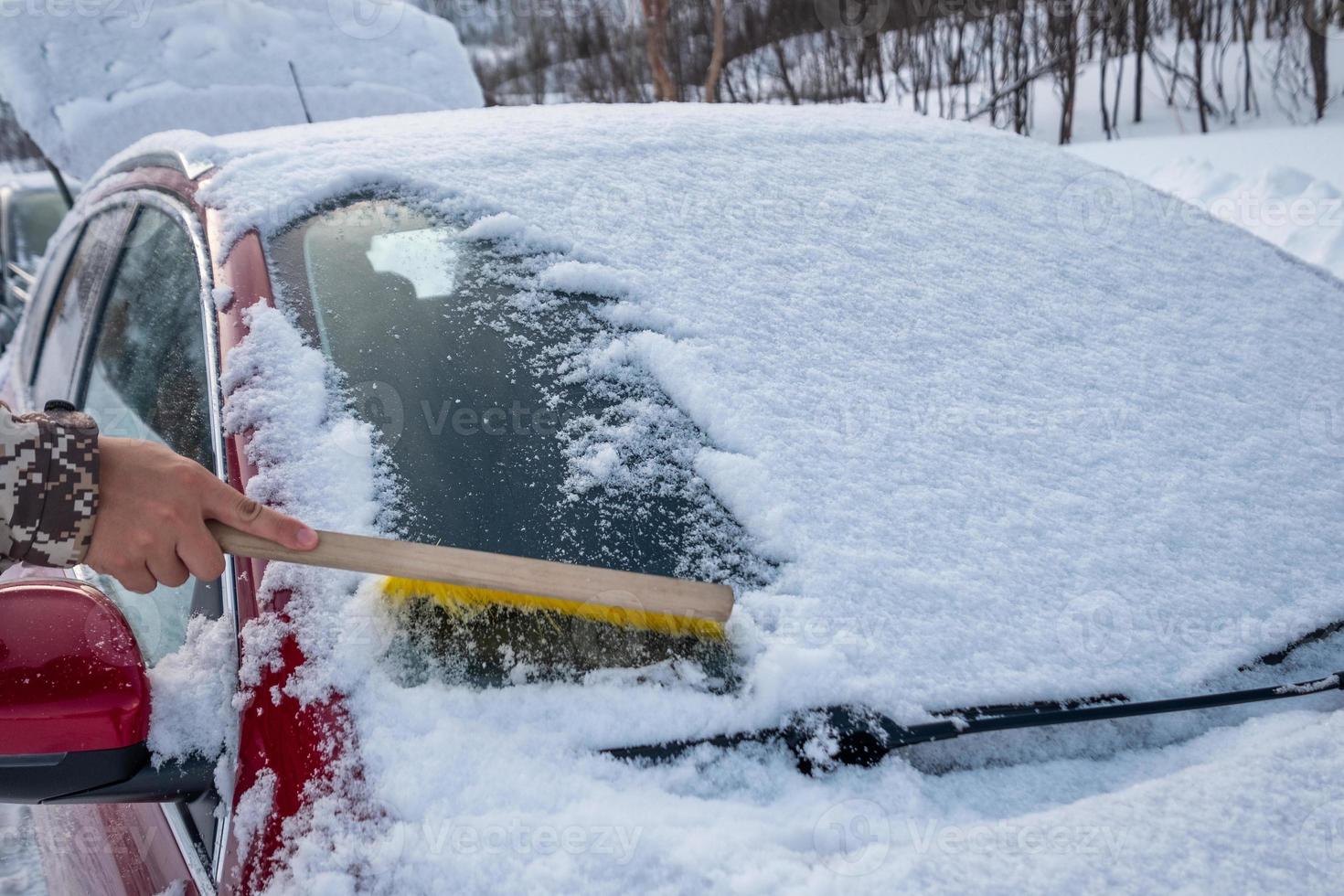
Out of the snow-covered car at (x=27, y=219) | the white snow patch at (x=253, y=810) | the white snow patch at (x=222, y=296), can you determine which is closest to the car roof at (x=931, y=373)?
the white snow patch at (x=222, y=296)

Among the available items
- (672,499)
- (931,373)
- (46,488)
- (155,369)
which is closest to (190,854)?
(46,488)

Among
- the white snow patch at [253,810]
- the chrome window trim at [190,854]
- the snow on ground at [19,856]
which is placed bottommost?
the snow on ground at [19,856]

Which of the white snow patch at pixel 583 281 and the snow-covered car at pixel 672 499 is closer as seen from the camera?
the snow-covered car at pixel 672 499

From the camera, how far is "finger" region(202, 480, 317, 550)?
37.8 inches

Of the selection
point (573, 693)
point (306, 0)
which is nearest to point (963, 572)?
point (573, 693)

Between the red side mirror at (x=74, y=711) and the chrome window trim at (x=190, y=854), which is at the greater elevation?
the red side mirror at (x=74, y=711)

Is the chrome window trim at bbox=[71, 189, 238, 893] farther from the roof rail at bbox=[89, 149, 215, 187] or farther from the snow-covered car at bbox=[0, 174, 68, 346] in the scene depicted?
the snow-covered car at bbox=[0, 174, 68, 346]

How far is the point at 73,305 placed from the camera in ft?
6.63

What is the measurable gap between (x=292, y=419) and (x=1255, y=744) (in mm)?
1216

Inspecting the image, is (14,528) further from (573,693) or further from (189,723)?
(573,693)

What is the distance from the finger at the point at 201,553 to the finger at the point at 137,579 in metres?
0.08

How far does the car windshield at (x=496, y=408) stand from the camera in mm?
1109

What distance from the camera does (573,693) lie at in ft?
3.18

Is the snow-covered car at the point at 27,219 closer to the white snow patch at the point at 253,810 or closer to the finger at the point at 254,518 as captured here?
the finger at the point at 254,518
